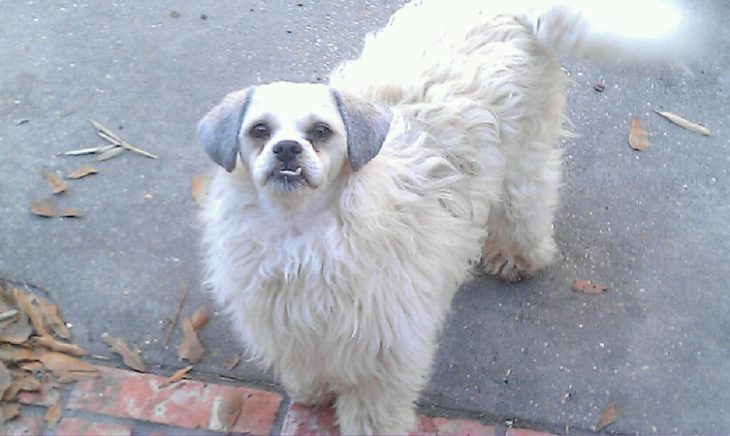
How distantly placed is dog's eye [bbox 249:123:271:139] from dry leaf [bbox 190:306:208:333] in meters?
A: 0.96

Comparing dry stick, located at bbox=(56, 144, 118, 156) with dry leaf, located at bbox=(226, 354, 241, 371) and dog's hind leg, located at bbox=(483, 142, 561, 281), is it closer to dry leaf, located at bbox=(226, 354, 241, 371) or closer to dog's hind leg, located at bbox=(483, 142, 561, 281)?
dry leaf, located at bbox=(226, 354, 241, 371)

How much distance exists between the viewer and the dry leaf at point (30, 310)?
9.11ft

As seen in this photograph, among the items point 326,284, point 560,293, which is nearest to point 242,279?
point 326,284

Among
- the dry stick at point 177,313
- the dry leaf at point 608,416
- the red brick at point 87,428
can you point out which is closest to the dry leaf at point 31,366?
the red brick at point 87,428

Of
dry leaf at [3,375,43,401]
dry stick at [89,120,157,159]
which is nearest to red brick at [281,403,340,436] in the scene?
dry leaf at [3,375,43,401]

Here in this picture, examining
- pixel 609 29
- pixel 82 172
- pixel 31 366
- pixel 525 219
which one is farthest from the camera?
pixel 82 172

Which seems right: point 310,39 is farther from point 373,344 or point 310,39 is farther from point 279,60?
point 373,344

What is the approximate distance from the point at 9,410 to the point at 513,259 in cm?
168

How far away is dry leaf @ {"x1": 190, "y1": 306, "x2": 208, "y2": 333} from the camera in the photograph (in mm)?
2854

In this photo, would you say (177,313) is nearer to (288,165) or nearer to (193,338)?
(193,338)

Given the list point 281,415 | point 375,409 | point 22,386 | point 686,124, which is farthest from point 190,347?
point 686,124

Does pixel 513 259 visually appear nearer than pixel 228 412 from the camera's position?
No

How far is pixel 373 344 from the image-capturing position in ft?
7.61

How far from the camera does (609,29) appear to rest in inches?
97.3
